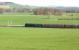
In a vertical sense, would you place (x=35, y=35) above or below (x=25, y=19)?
below

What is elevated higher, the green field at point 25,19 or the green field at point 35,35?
the green field at point 25,19

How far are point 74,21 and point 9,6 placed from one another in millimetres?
1252

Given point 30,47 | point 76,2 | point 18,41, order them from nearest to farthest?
1. point 30,47
2. point 18,41
3. point 76,2

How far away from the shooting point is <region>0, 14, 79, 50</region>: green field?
2.69m

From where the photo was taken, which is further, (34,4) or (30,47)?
(34,4)

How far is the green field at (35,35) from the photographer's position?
269cm

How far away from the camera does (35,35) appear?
2939 mm

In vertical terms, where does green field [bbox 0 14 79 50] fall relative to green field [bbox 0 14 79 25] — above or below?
below

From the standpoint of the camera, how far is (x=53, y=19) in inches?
118

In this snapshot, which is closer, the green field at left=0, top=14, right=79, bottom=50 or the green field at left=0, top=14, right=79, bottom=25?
the green field at left=0, top=14, right=79, bottom=50

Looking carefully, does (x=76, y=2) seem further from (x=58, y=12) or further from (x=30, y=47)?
(x=30, y=47)

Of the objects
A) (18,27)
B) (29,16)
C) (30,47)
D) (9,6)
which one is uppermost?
(9,6)

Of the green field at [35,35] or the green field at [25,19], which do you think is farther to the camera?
the green field at [25,19]

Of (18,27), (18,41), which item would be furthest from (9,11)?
(18,41)
